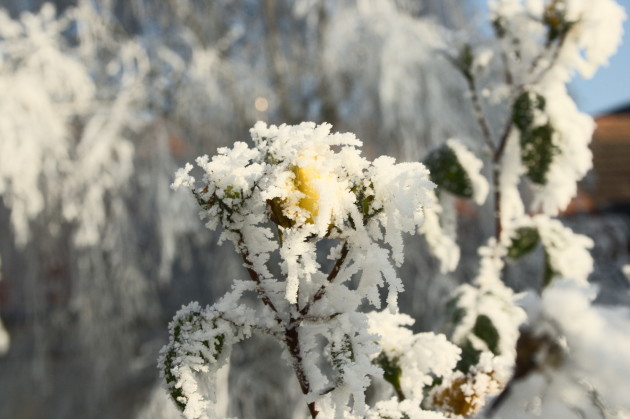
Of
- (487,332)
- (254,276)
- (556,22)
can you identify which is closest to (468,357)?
(487,332)

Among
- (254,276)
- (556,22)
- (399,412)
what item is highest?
(556,22)

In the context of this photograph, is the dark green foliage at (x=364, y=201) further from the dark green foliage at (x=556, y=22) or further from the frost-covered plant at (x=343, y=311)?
the dark green foliage at (x=556, y=22)

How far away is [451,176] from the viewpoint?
627 millimetres

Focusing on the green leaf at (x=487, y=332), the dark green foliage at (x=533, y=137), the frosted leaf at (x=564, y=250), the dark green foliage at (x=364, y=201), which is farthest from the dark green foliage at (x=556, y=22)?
the dark green foliage at (x=364, y=201)

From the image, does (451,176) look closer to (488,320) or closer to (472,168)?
(472,168)

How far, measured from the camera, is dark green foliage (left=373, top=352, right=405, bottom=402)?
1.42ft

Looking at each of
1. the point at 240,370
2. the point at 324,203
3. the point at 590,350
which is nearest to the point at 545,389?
the point at 590,350

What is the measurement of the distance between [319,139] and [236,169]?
0.05 m

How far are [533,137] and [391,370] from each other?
31cm

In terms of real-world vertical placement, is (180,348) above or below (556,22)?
below

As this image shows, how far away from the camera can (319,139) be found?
312 millimetres

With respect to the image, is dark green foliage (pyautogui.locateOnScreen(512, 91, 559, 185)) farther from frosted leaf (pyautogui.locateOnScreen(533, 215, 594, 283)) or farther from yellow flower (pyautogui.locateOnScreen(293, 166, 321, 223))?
yellow flower (pyautogui.locateOnScreen(293, 166, 321, 223))

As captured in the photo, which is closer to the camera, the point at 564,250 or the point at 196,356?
the point at 196,356

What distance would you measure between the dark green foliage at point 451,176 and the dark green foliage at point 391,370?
0.25m
